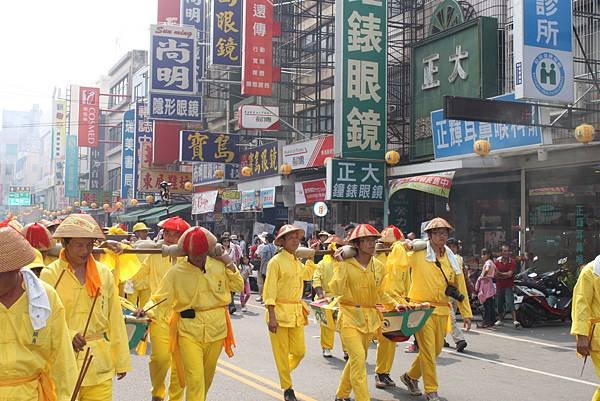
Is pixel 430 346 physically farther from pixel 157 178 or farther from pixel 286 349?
pixel 157 178

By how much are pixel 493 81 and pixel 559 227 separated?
3.95 m

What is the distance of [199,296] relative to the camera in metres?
6.12

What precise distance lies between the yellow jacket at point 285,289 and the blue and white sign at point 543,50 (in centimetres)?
703

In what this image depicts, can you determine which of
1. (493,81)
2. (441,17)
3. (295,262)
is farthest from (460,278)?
(441,17)

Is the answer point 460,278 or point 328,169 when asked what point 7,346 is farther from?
point 328,169

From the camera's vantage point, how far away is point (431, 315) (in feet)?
24.3

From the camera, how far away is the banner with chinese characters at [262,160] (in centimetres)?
2488

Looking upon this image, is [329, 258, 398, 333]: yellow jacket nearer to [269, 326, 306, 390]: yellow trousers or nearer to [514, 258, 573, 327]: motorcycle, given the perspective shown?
[269, 326, 306, 390]: yellow trousers

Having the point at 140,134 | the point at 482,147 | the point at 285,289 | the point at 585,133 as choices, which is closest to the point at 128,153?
the point at 140,134

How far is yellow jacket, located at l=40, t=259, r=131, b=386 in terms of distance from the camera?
4621mm

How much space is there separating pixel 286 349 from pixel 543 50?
28.1 feet

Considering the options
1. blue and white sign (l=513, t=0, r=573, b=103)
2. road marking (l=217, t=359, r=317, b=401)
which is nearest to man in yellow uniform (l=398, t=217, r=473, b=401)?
road marking (l=217, t=359, r=317, b=401)

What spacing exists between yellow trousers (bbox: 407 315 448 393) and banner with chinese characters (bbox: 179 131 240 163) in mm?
20789

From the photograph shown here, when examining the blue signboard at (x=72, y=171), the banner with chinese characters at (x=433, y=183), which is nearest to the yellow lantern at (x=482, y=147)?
the banner with chinese characters at (x=433, y=183)
